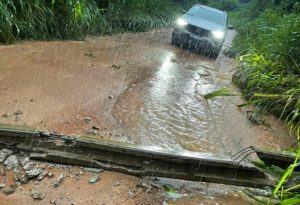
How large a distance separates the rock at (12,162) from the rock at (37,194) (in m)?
0.39

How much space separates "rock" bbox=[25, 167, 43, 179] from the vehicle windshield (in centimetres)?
1006

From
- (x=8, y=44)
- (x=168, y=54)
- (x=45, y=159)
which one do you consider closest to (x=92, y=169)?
(x=45, y=159)

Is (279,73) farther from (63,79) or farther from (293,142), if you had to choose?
(63,79)

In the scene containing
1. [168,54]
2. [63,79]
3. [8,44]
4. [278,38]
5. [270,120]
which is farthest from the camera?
[168,54]

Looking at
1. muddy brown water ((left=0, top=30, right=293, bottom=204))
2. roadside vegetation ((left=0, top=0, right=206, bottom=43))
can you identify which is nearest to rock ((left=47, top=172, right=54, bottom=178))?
muddy brown water ((left=0, top=30, right=293, bottom=204))

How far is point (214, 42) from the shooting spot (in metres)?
11.8

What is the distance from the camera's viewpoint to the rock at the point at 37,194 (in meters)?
3.32

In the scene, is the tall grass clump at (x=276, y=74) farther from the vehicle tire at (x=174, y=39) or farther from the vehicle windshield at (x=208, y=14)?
the vehicle windshield at (x=208, y=14)

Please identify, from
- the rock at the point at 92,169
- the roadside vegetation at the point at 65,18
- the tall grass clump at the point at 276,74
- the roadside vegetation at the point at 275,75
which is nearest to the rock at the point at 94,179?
the rock at the point at 92,169

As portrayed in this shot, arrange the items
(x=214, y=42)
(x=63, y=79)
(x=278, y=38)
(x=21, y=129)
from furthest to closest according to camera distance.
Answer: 1. (x=214, y=42)
2. (x=278, y=38)
3. (x=63, y=79)
4. (x=21, y=129)

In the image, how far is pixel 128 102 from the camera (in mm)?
6203

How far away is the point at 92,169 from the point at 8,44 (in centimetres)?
481

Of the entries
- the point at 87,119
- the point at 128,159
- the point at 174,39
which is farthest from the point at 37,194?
the point at 174,39

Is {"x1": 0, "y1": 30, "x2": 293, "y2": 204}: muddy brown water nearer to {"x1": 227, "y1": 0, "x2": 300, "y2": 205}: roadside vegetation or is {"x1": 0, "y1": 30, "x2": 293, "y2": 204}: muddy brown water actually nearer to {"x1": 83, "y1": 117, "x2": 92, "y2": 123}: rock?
{"x1": 83, "y1": 117, "x2": 92, "y2": 123}: rock
